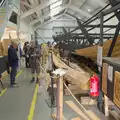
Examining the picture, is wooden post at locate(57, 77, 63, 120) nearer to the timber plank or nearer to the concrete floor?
the concrete floor

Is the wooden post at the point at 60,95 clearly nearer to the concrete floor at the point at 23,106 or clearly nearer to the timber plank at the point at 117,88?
the concrete floor at the point at 23,106

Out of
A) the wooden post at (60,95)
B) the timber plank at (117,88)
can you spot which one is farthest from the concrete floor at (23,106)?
the timber plank at (117,88)

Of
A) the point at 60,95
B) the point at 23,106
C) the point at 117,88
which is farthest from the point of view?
the point at 23,106

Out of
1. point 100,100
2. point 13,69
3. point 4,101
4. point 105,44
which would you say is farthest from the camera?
point 13,69

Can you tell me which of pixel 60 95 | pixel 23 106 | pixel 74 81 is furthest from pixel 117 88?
pixel 23 106

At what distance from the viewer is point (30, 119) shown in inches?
217

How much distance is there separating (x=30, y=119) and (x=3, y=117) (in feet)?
2.30

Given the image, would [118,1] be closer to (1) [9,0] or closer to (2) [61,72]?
(2) [61,72]

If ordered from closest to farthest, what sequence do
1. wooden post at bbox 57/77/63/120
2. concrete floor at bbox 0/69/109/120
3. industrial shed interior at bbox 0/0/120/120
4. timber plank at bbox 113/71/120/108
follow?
timber plank at bbox 113/71/120/108 < industrial shed interior at bbox 0/0/120/120 < wooden post at bbox 57/77/63/120 < concrete floor at bbox 0/69/109/120

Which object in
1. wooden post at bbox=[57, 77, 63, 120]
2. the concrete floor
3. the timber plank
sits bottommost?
the concrete floor

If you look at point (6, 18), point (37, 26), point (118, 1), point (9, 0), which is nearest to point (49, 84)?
point (118, 1)

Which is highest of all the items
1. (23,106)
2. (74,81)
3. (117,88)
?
(117,88)

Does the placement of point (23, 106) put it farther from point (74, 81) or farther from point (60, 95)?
point (60, 95)

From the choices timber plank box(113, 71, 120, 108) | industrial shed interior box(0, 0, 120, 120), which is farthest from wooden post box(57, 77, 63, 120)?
timber plank box(113, 71, 120, 108)
